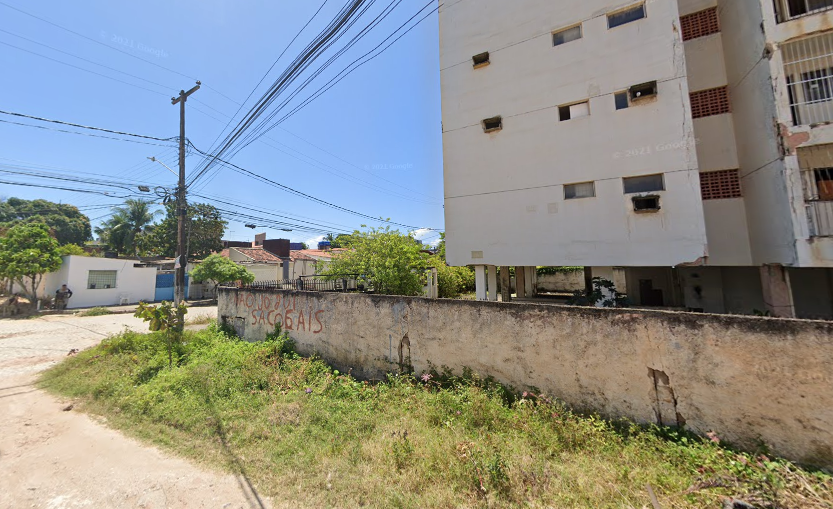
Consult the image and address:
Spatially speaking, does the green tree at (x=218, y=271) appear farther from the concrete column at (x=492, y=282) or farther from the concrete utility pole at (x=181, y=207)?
the concrete column at (x=492, y=282)

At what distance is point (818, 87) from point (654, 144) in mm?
3276

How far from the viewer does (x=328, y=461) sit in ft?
11.9

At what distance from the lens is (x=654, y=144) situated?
8.24m

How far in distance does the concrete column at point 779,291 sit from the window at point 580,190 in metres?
4.76

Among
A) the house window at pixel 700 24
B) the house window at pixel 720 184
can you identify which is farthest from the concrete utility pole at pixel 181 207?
the house window at pixel 720 184

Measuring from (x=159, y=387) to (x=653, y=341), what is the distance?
8.32m

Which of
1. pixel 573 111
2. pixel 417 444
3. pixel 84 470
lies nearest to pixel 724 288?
pixel 573 111

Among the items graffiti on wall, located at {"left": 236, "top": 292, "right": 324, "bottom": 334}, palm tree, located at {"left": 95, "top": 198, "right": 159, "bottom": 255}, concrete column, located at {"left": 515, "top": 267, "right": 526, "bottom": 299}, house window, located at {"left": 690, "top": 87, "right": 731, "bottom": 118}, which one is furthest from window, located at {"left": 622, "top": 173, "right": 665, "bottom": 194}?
palm tree, located at {"left": 95, "top": 198, "right": 159, "bottom": 255}

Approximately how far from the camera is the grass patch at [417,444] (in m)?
2.81

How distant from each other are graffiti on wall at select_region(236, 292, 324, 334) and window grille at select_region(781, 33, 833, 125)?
1225 centimetres

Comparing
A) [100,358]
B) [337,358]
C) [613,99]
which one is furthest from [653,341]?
[100,358]

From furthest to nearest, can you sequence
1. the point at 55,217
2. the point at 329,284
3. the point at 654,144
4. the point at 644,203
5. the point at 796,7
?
1. the point at 55,217
2. the point at 329,284
3. the point at 644,203
4. the point at 654,144
5. the point at 796,7

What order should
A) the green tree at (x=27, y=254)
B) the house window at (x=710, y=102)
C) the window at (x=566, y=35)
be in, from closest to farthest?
the house window at (x=710, y=102), the window at (x=566, y=35), the green tree at (x=27, y=254)

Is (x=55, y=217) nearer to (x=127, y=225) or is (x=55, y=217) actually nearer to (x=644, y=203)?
(x=127, y=225)
